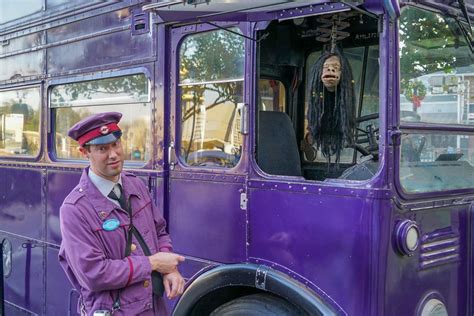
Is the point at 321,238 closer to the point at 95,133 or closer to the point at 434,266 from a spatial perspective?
the point at 434,266

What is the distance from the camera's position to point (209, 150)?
307 cm

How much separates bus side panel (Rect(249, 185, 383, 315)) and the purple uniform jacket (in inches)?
25.0

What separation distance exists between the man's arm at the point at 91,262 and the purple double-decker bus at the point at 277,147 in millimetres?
760

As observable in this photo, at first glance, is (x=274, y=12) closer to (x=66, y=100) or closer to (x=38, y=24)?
(x=66, y=100)

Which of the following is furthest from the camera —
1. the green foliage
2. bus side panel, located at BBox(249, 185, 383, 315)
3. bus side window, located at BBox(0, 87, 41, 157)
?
bus side window, located at BBox(0, 87, 41, 157)

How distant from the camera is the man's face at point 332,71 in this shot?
Answer: 286 cm

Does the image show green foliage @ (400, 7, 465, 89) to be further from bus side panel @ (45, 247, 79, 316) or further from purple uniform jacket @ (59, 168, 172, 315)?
bus side panel @ (45, 247, 79, 316)

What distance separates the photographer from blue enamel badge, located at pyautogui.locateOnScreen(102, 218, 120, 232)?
213 cm

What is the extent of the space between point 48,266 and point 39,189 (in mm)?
607

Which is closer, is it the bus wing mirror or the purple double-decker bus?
the purple double-decker bus

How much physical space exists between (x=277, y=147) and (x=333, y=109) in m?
0.39

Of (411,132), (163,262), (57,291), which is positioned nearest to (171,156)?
(163,262)

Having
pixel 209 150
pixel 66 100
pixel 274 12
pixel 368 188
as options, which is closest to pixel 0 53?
pixel 66 100

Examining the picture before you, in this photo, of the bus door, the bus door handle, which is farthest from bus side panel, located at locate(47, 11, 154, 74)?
the bus door handle
